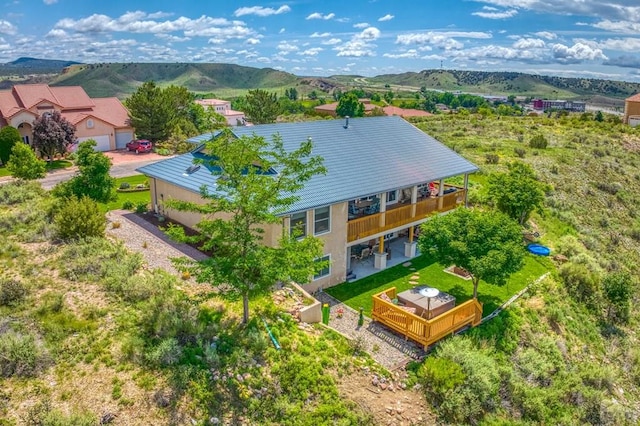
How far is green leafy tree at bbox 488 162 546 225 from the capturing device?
87.3ft

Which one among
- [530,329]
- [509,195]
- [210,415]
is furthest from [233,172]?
[509,195]

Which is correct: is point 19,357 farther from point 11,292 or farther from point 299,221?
point 299,221

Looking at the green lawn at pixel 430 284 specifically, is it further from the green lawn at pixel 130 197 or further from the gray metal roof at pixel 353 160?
the green lawn at pixel 130 197

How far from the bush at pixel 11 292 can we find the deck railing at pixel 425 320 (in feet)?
40.7

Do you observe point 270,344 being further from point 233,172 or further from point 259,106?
point 259,106

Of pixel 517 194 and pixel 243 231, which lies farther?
pixel 517 194

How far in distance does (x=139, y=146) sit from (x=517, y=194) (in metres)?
39.2

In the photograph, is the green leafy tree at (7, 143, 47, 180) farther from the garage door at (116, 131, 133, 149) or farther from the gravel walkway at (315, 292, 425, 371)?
the gravel walkway at (315, 292, 425, 371)

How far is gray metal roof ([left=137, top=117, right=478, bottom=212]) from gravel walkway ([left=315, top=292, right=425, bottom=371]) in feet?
15.4

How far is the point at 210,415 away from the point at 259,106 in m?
55.6

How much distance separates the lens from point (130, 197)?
3122 centimetres

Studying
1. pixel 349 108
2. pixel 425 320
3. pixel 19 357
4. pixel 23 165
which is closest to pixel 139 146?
pixel 23 165

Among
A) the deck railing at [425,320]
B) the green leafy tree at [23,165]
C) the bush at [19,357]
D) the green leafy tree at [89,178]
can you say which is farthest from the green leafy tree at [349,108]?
the bush at [19,357]

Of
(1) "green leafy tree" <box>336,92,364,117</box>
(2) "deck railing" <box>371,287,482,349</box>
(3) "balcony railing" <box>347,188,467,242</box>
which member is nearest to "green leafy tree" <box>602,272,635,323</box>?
(2) "deck railing" <box>371,287,482,349</box>
